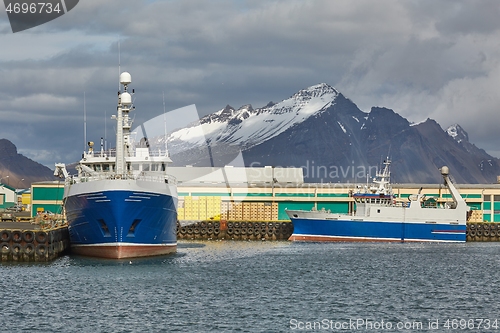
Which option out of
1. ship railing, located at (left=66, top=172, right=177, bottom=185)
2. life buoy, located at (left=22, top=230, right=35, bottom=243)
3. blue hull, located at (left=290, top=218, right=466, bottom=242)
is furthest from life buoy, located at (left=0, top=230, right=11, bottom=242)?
blue hull, located at (left=290, top=218, right=466, bottom=242)

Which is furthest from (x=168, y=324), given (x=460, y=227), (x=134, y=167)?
(x=460, y=227)

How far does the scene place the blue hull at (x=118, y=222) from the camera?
51.9 meters

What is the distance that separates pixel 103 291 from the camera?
41500 mm

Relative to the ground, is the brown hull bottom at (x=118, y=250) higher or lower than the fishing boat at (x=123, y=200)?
lower

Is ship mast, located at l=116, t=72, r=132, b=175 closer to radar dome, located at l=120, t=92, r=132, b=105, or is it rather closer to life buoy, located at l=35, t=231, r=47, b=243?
radar dome, located at l=120, t=92, r=132, b=105

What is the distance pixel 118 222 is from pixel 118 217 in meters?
0.34

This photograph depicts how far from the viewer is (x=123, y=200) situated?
51.7m

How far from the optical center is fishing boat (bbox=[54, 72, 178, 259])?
171 ft

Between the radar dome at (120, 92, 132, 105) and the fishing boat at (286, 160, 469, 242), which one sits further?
the fishing boat at (286, 160, 469, 242)

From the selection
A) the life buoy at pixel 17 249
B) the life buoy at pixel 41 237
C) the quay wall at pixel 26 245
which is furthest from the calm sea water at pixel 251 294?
the life buoy at pixel 17 249

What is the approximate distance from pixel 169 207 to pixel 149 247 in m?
3.91

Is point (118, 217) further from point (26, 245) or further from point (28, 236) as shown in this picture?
point (26, 245)

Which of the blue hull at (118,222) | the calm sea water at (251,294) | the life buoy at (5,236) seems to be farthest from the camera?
the life buoy at (5,236)

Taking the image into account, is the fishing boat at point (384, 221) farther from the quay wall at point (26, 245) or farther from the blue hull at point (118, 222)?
the quay wall at point (26, 245)
